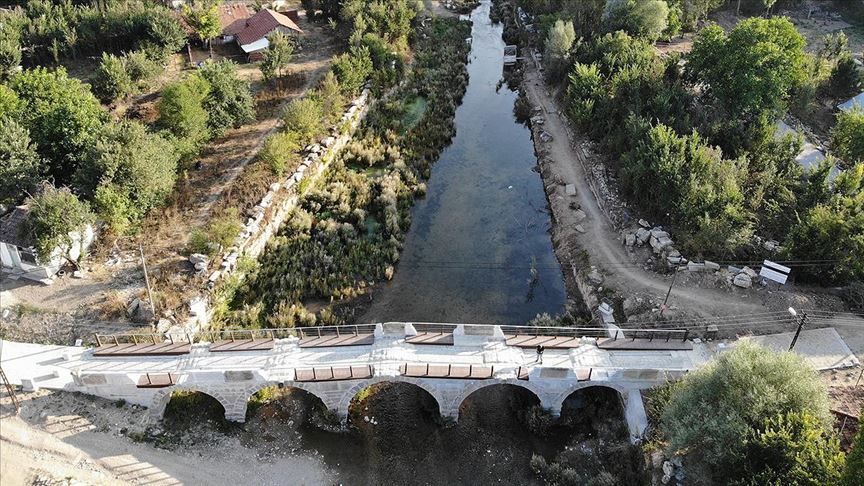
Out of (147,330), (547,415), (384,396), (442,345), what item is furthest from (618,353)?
(147,330)

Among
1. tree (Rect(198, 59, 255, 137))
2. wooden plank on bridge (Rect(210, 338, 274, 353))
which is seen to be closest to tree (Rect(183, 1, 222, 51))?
tree (Rect(198, 59, 255, 137))

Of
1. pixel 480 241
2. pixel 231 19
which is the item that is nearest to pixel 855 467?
pixel 480 241

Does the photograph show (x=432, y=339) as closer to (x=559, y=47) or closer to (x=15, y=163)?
(x=15, y=163)

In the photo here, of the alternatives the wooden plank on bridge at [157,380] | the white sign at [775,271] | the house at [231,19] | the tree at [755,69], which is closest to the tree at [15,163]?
the wooden plank on bridge at [157,380]

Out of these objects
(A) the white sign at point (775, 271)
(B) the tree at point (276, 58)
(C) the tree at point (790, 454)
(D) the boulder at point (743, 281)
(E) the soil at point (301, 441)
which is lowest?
(E) the soil at point (301, 441)

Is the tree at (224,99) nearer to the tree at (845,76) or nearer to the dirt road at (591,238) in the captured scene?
the dirt road at (591,238)

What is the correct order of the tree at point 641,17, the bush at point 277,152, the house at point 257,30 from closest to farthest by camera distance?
the bush at point 277,152 < the house at point 257,30 < the tree at point 641,17

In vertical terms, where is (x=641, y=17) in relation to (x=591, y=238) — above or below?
above

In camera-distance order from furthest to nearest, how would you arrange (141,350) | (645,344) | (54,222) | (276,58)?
(276,58)
(54,222)
(645,344)
(141,350)
